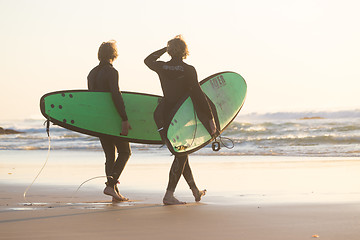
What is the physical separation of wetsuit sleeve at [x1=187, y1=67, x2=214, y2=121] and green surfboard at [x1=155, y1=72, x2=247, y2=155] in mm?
55

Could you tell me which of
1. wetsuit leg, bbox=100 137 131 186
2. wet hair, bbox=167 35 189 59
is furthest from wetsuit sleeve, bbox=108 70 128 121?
wet hair, bbox=167 35 189 59

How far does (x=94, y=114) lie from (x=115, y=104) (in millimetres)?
409

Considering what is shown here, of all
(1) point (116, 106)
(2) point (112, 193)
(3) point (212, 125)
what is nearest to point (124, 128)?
(1) point (116, 106)

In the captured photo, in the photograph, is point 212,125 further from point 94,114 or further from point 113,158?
point 94,114

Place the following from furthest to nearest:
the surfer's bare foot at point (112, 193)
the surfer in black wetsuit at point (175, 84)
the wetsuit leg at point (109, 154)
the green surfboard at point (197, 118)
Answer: the wetsuit leg at point (109, 154), the surfer's bare foot at point (112, 193), the green surfboard at point (197, 118), the surfer in black wetsuit at point (175, 84)

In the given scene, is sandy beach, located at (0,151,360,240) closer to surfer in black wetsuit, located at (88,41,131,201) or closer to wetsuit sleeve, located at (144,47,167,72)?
surfer in black wetsuit, located at (88,41,131,201)

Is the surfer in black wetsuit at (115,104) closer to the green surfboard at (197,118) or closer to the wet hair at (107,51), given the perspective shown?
the wet hair at (107,51)

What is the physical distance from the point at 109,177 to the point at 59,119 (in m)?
0.79

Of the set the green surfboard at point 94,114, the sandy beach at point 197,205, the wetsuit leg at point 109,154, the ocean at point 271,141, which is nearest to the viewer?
the sandy beach at point 197,205

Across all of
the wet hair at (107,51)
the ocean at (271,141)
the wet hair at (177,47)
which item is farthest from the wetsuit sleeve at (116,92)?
the ocean at (271,141)

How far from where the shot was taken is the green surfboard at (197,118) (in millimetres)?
5305

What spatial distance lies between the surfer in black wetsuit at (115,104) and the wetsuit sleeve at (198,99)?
69cm

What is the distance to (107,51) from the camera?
5.50 meters

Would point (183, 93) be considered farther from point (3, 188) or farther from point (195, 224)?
point (3, 188)
